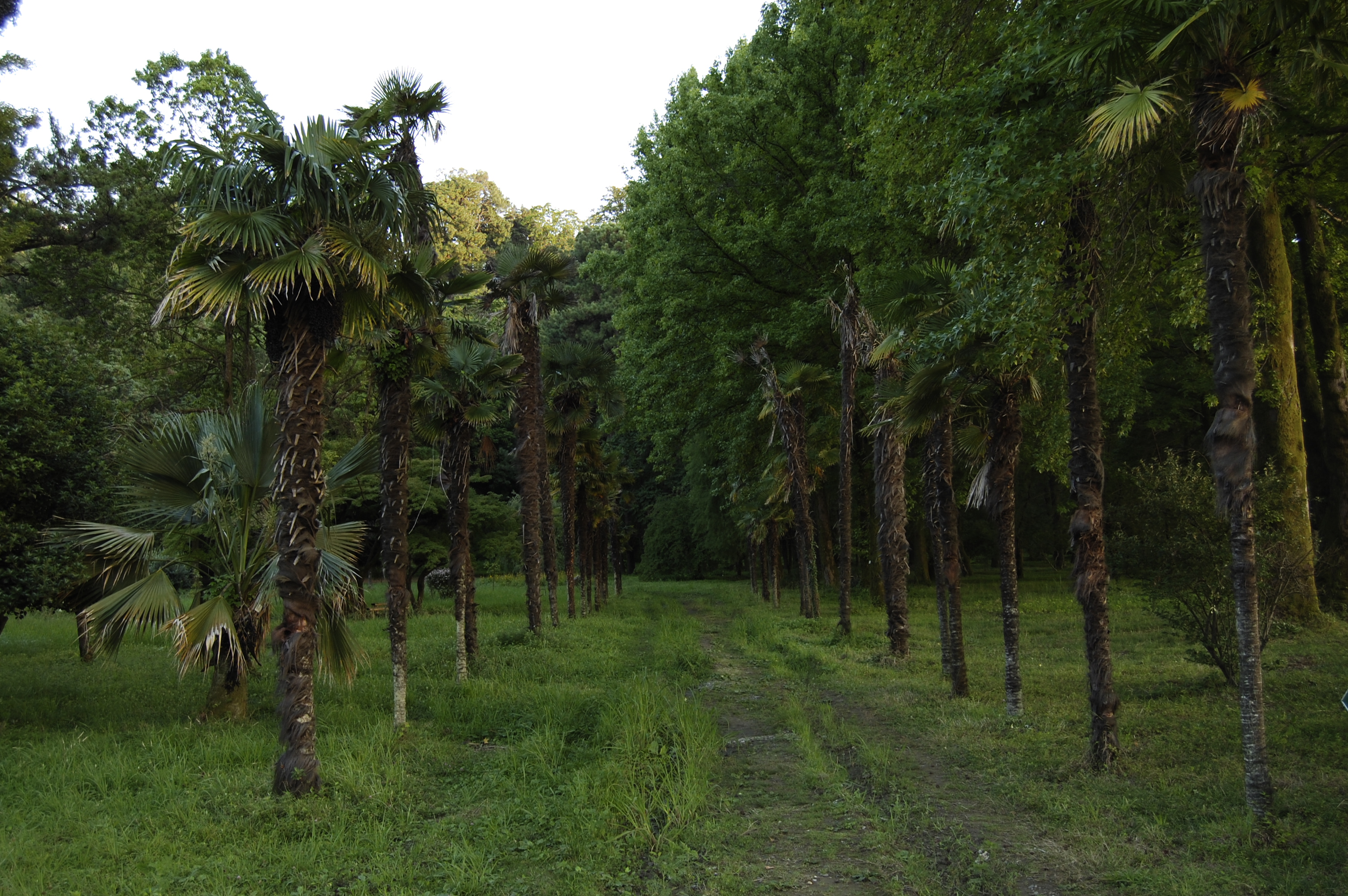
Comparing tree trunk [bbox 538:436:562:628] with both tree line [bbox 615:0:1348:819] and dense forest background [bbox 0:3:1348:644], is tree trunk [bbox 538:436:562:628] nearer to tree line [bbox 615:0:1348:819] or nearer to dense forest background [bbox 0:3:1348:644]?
dense forest background [bbox 0:3:1348:644]

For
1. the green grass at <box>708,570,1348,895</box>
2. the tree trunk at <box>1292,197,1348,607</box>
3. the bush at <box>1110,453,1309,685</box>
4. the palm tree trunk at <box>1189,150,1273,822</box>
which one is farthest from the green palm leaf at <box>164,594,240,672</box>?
the tree trunk at <box>1292,197,1348,607</box>

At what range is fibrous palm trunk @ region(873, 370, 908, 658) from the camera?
53.0 feet

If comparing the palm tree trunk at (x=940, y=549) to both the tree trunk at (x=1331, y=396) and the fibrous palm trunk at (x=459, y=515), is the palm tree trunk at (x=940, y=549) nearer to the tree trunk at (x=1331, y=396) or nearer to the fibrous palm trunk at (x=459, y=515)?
the fibrous palm trunk at (x=459, y=515)

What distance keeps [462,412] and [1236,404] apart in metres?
12.6

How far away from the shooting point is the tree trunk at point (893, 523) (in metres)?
16.2

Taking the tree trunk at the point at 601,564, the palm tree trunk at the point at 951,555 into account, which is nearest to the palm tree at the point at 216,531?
the palm tree trunk at the point at 951,555

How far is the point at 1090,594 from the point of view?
28.1ft

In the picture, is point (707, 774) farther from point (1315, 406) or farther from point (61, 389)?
Result: point (1315, 406)

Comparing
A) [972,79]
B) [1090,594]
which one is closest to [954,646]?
[1090,594]

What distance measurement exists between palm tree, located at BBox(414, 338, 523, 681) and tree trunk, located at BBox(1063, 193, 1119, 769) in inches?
392

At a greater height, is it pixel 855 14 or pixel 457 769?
pixel 855 14

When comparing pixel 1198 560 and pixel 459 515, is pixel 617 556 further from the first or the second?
pixel 1198 560

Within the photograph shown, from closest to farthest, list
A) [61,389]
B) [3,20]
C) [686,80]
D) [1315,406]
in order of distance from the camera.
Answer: [61,389] < [3,20] < [1315,406] < [686,80]

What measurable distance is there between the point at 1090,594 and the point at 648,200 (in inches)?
911
